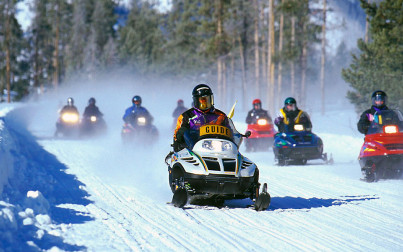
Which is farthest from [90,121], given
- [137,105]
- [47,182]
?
[47,182]

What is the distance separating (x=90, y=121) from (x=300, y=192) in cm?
1622

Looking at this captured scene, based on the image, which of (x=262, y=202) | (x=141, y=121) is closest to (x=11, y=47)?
(x=141, y=121)

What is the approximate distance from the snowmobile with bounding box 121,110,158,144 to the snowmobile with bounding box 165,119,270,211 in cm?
1059

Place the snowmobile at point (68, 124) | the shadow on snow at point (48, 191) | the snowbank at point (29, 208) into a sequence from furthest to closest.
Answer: the snowmobile at point (68, 124) → the shadow on snow at point (48, 191) → the snowbank at point (29, 208)

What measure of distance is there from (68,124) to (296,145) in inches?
548

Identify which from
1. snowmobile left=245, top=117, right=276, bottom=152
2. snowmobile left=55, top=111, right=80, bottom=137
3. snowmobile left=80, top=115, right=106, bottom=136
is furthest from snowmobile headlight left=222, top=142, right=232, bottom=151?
snowmobile left=55, top=111, right=80, bottom=137

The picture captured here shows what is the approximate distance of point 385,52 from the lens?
94.3 ft

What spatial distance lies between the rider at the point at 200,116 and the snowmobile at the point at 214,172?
1.39 ft

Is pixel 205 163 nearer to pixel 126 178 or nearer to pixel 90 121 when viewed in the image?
pixel 126 178

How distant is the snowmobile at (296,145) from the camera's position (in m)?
15.8

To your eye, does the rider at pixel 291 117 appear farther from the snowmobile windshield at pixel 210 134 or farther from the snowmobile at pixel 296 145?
the snowmobile windshield at pixel 210 134

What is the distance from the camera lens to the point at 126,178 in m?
12.4

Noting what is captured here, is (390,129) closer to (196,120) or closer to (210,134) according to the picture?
(196,120)

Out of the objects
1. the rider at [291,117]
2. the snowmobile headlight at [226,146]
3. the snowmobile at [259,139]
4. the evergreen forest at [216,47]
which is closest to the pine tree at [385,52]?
the evergreen forest at [216,47]
